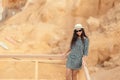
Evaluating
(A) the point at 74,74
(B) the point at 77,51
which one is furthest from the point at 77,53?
(A) the point at 74,74

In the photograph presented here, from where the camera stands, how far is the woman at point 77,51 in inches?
238

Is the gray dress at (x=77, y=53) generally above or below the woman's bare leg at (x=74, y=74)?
above

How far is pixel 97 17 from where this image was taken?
44.5 feet

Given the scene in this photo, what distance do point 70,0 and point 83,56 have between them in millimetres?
8383

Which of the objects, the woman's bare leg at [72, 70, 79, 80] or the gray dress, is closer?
the woman's bare leg at [72, 70, 79, 80]

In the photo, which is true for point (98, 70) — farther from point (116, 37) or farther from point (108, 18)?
point (108, 18)

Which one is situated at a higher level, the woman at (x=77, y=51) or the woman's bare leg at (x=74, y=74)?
the woman at (x=77, y=51)

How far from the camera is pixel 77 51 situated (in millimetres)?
6090

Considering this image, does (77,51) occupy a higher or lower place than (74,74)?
higher

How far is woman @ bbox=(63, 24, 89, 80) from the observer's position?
6.05 meters

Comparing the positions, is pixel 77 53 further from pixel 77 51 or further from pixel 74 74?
pixel 74 74

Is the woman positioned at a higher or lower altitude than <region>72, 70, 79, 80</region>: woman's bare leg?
higher

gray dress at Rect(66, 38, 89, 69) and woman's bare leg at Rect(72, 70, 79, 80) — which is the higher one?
gray dress at Rect(66, 38, 89, 69)

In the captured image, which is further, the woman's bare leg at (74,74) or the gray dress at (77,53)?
the gray dress at (77,53)
